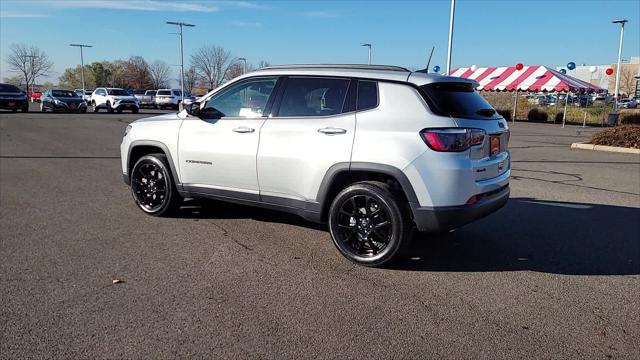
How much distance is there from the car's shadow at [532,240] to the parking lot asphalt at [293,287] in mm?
27

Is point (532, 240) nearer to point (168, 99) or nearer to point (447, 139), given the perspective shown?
point (447, 139)

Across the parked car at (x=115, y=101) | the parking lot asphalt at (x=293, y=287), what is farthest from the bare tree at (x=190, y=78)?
the parking lot asphalt at (x=293, y=287)

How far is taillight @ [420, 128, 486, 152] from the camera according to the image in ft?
14.3

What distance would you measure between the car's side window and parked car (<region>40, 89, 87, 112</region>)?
30304mm

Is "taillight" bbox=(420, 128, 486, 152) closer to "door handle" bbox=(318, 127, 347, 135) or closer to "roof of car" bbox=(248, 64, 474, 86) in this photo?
"roof of car" bbox=(248, 64, 474, 86)

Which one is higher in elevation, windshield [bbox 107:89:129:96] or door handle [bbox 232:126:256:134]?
windshield [bbox 107:89:129:96]

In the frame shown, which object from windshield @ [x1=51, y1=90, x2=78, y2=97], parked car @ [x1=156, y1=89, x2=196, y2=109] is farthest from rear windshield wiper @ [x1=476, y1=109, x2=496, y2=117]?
parked car @ [x1=156, y1=89, x2=196, y2=109]

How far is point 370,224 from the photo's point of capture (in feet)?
15.8

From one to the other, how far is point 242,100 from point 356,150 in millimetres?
1622

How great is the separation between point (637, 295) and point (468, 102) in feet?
7.06

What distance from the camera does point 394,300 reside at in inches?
159

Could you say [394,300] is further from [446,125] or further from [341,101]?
[341,101]

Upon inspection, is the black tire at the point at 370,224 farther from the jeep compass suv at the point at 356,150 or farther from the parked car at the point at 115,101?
the parked car at the point at 115,101

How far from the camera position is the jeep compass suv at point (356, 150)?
14.6 feet
